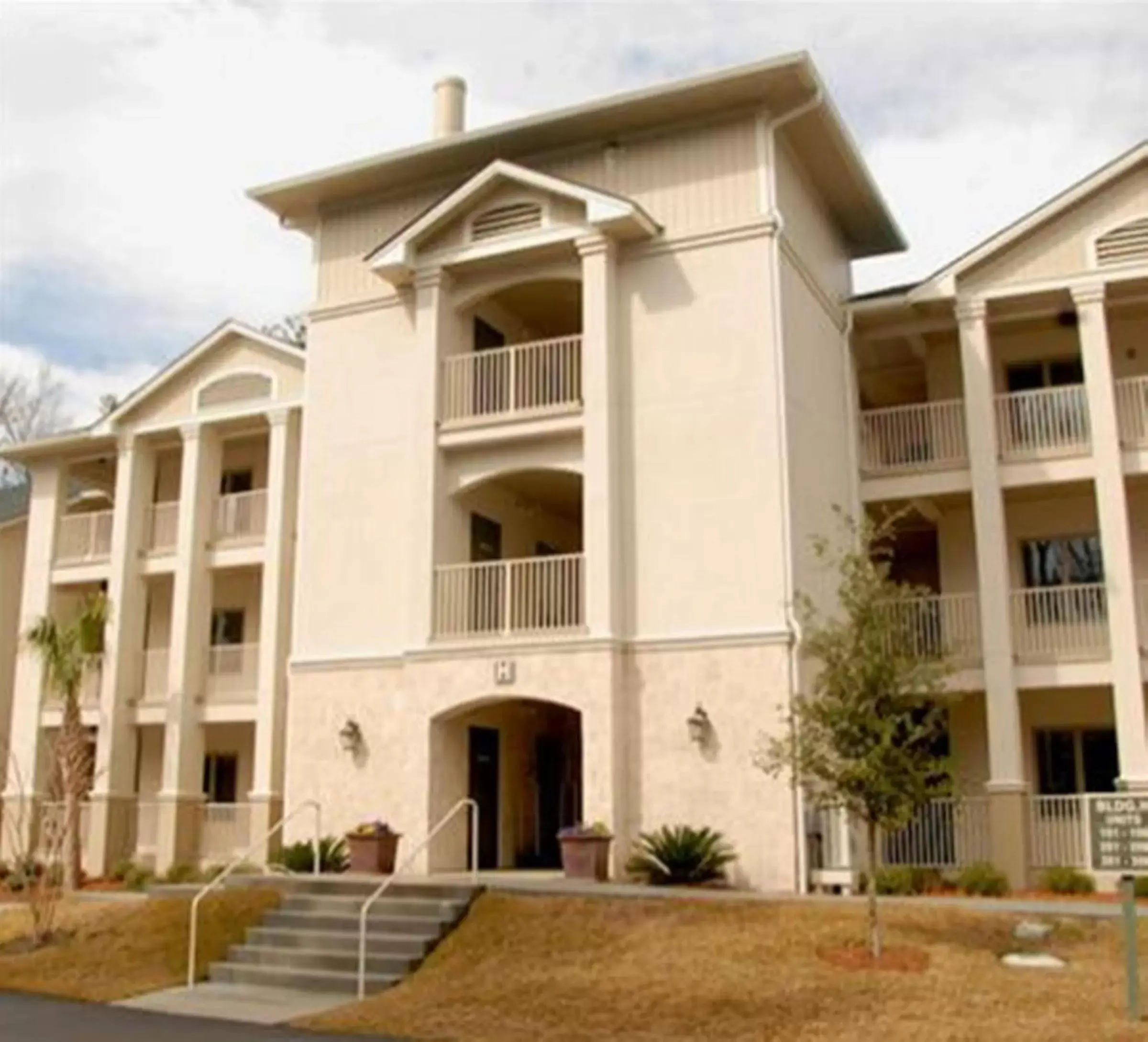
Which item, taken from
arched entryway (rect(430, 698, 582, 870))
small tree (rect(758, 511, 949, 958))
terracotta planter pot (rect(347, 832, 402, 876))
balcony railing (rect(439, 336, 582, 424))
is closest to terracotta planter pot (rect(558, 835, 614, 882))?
arched entryway (rect(430, 698, 582, 870))

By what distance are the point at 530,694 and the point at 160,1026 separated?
25.4 ft

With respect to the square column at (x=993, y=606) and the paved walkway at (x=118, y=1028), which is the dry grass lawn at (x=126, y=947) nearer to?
the paved walkway at (x=118, y=1028)

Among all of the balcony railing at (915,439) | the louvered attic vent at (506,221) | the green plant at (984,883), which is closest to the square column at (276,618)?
the louvered attic vent at (506,221)

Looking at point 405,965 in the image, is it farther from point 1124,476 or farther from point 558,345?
point 1124,476

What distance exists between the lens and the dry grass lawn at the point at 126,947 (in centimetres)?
1486

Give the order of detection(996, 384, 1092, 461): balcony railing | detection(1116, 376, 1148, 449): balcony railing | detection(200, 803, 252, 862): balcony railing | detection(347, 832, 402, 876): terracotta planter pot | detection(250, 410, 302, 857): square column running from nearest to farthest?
detection(347, 832, 402, 876): terracotta planter pot → detection(1116, 376, 1148, 449): balcony railing → detection(996, 384, 1092, 461): balcony railing → detection(250, 410, 302, 857): square column → detection(200, 803, 252, 862): balcony railing

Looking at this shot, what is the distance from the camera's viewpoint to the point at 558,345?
20.9 m

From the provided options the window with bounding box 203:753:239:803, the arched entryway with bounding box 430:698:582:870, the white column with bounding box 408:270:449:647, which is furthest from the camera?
the window with bounding box 203:753:239:803

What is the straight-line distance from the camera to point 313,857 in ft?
63.2

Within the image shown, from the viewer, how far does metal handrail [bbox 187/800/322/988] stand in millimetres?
15016

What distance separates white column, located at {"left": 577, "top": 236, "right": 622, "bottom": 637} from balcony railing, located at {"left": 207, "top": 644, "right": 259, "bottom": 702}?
32.5ft

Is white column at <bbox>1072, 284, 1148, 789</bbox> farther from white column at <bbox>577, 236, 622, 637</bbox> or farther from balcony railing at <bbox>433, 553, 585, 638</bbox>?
balcony railing at <bbox>433, 553, 585, 638</bbox>

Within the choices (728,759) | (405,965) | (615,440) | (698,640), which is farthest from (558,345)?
(405,965)

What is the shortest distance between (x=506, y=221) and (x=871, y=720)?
34.8 ft
